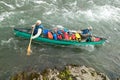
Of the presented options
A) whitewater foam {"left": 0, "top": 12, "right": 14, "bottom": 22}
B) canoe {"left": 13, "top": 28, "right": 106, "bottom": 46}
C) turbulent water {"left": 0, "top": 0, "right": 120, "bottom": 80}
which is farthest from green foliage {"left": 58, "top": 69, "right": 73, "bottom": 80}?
whitewater foam {"left": 0, "top": 12, "right": 14, "bottom": 22}

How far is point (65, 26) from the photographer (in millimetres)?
19250

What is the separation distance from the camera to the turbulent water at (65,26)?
578 inches

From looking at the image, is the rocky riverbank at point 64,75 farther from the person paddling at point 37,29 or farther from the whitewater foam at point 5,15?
the whitewater foam at point 5,15

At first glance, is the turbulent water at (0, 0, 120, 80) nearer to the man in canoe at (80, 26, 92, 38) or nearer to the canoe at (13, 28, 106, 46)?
the canoe at (13, 28, 106, 46)

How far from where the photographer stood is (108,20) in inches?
852

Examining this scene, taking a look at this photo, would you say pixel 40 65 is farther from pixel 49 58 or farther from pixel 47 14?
pixel 47 14

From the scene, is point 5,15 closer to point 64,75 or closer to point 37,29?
point 37,29

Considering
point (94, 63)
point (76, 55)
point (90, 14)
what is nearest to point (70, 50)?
point (76, 55)

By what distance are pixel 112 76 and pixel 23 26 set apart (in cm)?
727

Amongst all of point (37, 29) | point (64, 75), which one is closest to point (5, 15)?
point (37, 29)

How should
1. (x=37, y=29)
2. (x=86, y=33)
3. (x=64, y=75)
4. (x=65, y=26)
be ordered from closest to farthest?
(x=64, y=75) < (x=37, y=29) < (x=86, y=33) < (x=65, y=26)

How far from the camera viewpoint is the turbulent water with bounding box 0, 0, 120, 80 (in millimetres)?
14680

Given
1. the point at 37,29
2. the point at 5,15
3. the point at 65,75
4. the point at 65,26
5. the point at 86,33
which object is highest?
the point at 5,15

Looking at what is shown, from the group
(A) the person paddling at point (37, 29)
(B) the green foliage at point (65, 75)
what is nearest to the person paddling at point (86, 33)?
(A) the person paddling at point (37, 29)
